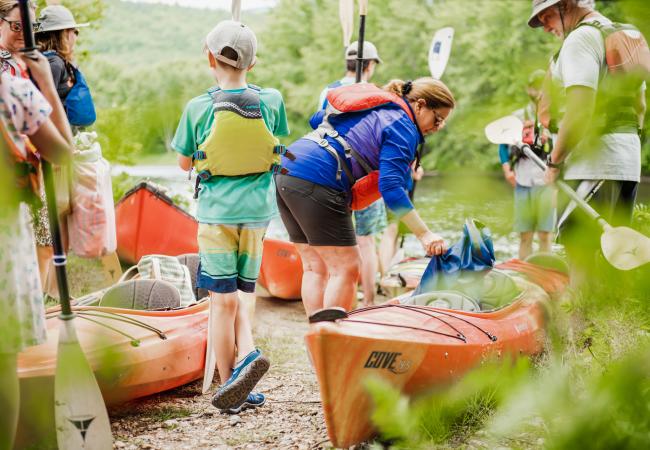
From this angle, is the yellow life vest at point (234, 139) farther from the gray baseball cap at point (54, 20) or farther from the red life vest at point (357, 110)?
the gray baseball cap at point (54, 20)

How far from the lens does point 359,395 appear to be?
7.02 feet

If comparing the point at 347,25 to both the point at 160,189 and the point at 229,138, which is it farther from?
the point at 229,138

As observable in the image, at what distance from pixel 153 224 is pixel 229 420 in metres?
3.26

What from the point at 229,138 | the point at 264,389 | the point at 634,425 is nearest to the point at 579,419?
the point at 634,425

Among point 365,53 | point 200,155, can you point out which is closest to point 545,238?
point 200,155

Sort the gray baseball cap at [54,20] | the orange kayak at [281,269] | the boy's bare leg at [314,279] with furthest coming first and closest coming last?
the orange kayak at [281,269], the boy's bare leg at [314,279], the gray baseball cap at [54,20]

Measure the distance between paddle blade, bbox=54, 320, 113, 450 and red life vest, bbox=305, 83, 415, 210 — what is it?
136cm

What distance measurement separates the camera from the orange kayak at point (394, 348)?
7.36ft

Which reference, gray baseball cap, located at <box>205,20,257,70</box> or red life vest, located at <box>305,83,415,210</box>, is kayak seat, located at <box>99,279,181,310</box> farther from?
gray baseball cap, located at <box>205,20,257,70</box>

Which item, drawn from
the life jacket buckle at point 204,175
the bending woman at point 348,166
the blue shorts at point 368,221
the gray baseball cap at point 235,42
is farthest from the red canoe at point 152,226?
the gray baseball cap at point 235,42

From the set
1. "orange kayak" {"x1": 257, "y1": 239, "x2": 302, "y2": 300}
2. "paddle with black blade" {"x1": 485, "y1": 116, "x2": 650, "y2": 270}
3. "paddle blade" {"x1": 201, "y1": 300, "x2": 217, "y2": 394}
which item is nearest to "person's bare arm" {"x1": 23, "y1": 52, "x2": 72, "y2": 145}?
"paddle blade" {"x1": 201, "y1": 300, "x2": 217, "y2": 394}

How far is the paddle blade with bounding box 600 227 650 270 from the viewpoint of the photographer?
796mm

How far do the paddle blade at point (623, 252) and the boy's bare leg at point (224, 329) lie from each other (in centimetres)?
213

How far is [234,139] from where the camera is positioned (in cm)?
271
